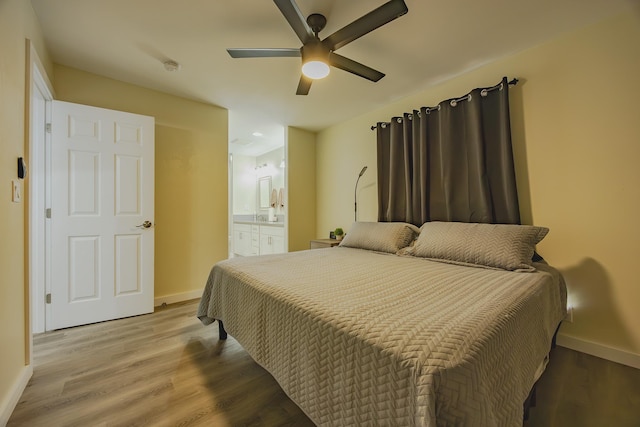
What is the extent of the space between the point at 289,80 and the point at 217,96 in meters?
0.93

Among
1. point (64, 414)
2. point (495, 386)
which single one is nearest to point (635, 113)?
point (495, 386)

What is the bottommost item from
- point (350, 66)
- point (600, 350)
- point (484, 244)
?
point (600, 350)

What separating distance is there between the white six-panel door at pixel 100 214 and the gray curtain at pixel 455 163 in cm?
263

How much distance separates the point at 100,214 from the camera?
8.04 ft

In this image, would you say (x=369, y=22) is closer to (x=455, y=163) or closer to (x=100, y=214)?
(x=455, y=163)

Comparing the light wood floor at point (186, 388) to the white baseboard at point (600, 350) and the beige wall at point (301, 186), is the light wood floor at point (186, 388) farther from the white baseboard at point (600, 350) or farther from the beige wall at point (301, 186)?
the beige wall at point (301, 186)

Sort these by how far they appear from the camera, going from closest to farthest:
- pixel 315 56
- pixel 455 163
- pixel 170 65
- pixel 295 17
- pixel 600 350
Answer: pixel 295 17 → pixel 315 56 → pixel 600 350 → pixel 170 65 → pixel 455 163

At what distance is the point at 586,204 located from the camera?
6.24 feet

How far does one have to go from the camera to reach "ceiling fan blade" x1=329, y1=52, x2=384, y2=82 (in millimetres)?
1850

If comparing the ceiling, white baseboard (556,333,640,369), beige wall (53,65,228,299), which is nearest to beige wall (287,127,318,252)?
beige wall (53,65,228,299)

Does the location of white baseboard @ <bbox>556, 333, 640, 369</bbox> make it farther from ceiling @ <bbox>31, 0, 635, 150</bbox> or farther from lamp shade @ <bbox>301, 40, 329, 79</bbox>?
lamp shade @ <bbox>301, 40, 329, 79</bbox>

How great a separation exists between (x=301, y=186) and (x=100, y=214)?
8.12 feet

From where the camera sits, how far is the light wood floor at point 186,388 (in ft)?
4.24

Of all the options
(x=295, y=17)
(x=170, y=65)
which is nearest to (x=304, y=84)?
(x=295, y=17)
